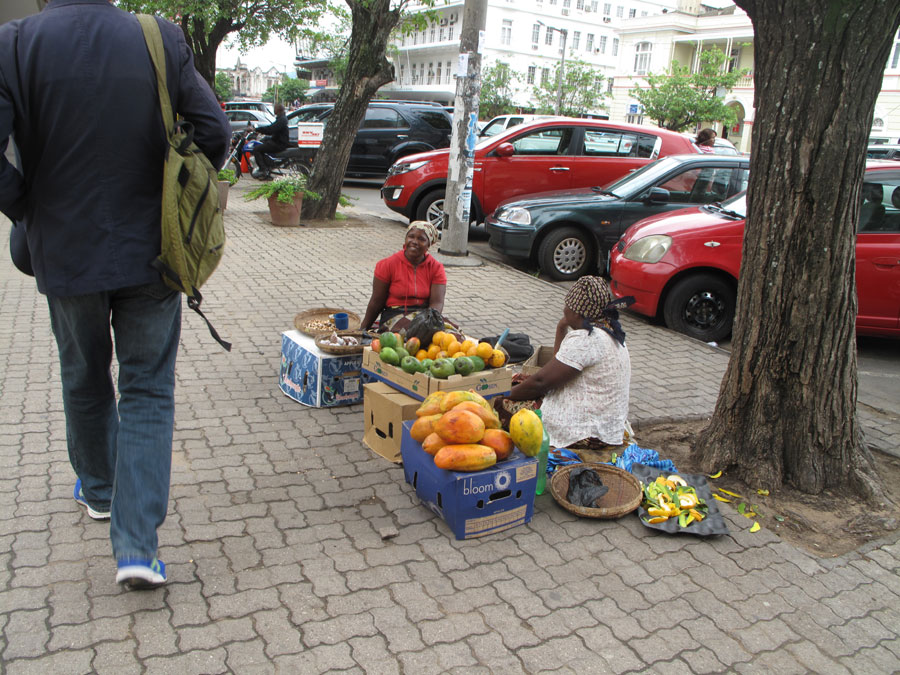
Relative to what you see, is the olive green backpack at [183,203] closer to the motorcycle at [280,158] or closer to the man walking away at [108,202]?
the man walking away at [108,202]

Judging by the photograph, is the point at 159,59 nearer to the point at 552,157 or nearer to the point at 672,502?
the point at 672,502

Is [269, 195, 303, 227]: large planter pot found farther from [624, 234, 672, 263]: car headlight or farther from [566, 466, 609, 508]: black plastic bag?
[566, 466, 609, 508]: black plastic bag

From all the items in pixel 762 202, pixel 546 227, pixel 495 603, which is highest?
pixel 762 202

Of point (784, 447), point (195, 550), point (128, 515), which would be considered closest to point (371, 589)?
→ point (195, 550)

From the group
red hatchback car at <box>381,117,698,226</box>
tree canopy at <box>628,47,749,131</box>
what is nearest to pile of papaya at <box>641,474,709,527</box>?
red hatchback car at <box>381,117,698,226</box>

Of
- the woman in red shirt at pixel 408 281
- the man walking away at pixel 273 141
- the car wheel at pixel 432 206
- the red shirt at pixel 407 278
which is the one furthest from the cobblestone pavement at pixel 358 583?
the man walking away at pixel 273 141

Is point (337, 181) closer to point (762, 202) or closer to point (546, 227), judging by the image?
point (546, 227)

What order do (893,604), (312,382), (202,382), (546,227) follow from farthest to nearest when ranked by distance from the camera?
(546,227) → (202,382) → (312,382) → (893,604)

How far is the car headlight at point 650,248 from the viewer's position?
712cm

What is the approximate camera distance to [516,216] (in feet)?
30.2

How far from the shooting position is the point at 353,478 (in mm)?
3785

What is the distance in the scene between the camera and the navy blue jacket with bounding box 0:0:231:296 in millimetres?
2320

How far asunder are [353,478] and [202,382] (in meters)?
1.70

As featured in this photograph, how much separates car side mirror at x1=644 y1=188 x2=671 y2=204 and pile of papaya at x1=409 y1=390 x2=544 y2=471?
6.06m
